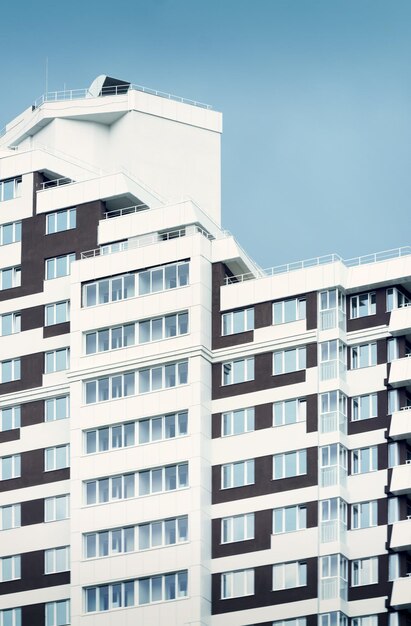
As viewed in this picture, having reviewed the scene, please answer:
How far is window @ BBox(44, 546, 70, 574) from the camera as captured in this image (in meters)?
152

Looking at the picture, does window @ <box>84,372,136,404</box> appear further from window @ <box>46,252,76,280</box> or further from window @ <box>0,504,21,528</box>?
window @ <box>46,252,76,280</box>

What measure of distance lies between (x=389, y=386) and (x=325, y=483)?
24.8 ft

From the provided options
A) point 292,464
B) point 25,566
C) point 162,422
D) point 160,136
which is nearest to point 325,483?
point 292,464

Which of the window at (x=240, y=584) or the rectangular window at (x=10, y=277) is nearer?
the window at (x=240, y=584)

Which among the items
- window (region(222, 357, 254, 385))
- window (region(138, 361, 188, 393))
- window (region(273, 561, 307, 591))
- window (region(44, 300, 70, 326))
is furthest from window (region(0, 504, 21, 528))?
window (region(273, 561, 307, 591))

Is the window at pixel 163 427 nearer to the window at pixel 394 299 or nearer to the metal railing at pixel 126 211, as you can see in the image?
the window at pixel 394 299

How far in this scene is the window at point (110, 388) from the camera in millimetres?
153500

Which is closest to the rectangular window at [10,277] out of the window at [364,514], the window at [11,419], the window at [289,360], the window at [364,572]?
the window at [11,419]

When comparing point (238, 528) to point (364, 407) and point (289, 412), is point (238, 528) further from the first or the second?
point (364, 407)

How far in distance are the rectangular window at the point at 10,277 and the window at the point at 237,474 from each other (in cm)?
2138

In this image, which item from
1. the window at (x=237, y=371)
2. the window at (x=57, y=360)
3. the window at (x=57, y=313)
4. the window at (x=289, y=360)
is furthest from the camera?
the window at (x=57, y=313)

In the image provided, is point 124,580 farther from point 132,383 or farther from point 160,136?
point 160,136

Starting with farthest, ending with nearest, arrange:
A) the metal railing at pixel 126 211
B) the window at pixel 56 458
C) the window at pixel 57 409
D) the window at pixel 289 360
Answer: the metal railing at pixel 126 211
the window at pixel 57 409
the window at pixel 56 458
the window at pixel 289 360

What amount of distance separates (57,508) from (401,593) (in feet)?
80.0
